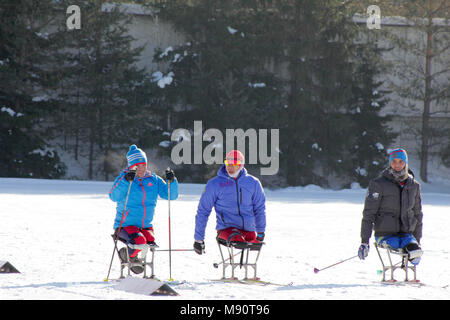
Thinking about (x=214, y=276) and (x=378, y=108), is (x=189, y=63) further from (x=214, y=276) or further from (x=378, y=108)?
(x=214, y=276)

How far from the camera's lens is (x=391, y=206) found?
7441mm

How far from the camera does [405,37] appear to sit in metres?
32.3

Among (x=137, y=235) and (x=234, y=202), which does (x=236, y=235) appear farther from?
(x=137, y=235)

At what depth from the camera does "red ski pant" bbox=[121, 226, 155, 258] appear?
7148 mm

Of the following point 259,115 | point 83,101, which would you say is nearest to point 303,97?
point 259,115

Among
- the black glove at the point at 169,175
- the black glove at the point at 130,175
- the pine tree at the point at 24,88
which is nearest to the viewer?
the black glove at the point at 130,175

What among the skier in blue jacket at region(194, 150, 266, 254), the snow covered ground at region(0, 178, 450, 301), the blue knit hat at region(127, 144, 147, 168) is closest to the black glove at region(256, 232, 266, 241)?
the skier in blue jacket at region(194, 150, 266, 254)

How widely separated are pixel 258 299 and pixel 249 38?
24.6 metres

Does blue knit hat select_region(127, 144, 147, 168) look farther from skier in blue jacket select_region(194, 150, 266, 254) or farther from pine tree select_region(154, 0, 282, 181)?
pine tree select_region(154, 0, 282, 181)

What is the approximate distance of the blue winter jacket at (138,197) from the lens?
7.31m

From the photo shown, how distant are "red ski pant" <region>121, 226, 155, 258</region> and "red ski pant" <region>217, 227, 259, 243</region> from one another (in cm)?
73
